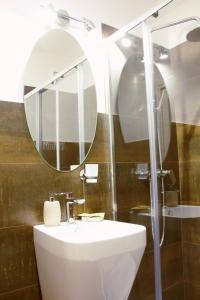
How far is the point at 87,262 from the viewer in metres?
1.16

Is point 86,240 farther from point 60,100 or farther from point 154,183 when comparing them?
point 60,100

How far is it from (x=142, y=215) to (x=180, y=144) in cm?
73

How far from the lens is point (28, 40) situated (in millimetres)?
1630

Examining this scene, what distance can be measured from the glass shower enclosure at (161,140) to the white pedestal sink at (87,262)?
52cm

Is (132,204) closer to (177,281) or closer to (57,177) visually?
(57,177)

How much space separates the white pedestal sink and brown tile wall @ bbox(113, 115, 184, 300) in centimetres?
47

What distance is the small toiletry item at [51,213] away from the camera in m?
1.51

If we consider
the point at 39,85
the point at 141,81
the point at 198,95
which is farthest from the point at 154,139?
the point at 39,85

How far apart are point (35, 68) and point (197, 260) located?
71.3 inches

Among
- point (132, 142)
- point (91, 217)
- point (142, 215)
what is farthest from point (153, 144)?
point (91, 217)

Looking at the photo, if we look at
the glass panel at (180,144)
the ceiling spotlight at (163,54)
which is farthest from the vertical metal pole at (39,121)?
the ceiling spotlight at (163,54)

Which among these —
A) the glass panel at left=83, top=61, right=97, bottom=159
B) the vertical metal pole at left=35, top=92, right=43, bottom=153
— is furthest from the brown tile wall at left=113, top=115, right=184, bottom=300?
the vertical metal pole at left=35, top=92, right=43, bottom=153

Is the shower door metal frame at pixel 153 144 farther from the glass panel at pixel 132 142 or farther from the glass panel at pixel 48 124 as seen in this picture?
the glass panel at pixel 48 124

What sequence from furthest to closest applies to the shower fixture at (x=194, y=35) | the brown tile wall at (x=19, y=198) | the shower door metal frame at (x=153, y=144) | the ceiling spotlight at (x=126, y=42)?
the shower fixture at (x=194, y=35), the ceiling spotlight at (x=126, y=42), the shower door metal frame at (x=153, y=144), the brown tile wall at (x=19, y=198)
